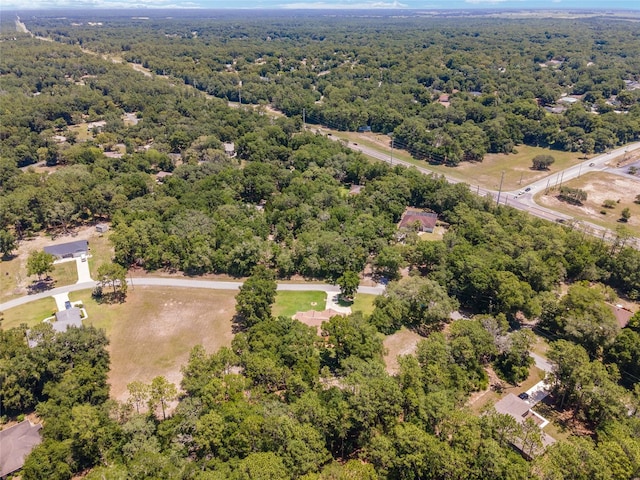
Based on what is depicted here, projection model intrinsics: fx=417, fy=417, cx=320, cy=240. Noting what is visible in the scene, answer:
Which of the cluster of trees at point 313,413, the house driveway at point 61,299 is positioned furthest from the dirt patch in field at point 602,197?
the house driveway at point 61,299

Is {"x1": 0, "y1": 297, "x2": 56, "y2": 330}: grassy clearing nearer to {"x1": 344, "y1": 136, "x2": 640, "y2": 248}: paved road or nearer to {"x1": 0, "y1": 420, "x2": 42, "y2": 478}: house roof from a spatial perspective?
{"x1": 0, "y1": 420, "x2": 42, "y2": 478}: house roof

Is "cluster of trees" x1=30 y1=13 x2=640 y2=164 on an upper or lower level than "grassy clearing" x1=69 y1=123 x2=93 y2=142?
upper

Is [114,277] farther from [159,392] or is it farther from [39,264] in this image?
[159,392]

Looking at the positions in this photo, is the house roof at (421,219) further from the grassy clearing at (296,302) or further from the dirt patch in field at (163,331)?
the dirt patch in field at (163,331)

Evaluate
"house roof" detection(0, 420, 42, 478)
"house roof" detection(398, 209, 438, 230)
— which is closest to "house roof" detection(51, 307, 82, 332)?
"house roof" detection(0, 420, 42, 478)

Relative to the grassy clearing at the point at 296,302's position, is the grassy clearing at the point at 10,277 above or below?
below

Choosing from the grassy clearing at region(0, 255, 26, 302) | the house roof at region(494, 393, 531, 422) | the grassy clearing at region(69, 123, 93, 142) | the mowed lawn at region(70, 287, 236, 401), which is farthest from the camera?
the grassy clearing at region(69, 123, 93, 142)
